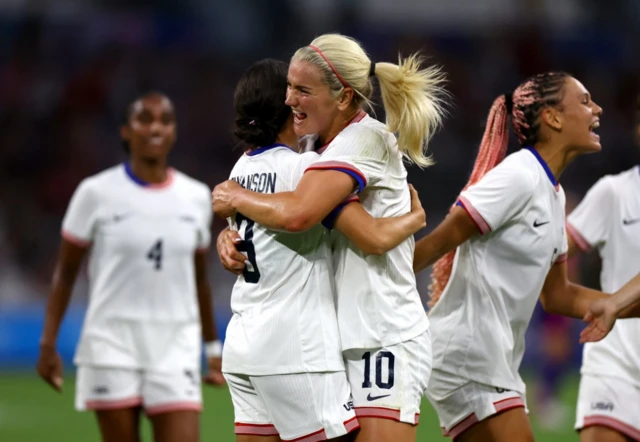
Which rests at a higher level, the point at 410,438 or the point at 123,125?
the point at 123,125

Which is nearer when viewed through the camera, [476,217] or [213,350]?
[476,217]

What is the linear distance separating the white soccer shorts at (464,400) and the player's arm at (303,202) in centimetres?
123

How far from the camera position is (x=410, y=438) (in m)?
4.18

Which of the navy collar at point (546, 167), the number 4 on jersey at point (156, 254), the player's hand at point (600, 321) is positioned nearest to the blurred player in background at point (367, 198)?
the navy collar at point (546, 167)

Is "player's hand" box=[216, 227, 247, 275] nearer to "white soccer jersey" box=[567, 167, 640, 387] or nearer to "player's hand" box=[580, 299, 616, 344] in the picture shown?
"player's hand" box=[580, 299, 616, 344]

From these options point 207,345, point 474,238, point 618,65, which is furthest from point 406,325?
point 618,65

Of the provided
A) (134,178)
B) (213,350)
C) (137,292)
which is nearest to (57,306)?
(137,292)

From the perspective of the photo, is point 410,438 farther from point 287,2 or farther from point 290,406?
point 287,2

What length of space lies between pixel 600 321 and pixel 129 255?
3034 millimetres

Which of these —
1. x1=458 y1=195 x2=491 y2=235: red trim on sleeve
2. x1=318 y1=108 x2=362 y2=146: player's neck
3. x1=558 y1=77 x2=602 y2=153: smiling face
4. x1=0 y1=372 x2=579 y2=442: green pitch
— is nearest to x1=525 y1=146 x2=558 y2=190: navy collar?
x1=558 y1=77 x2=602 y2=153: smiling face

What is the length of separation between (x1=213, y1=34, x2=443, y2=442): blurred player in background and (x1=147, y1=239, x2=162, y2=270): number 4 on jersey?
238cm

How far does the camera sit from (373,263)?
13.9 feet

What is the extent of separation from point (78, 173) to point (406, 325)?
11.7 meters

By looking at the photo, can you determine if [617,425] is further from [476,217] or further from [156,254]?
[156,254]
